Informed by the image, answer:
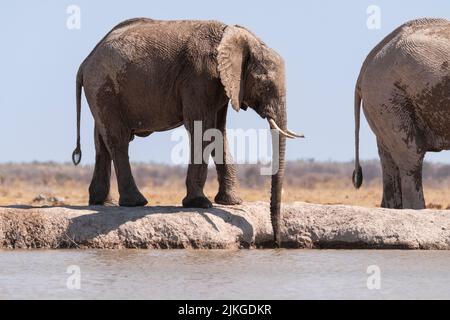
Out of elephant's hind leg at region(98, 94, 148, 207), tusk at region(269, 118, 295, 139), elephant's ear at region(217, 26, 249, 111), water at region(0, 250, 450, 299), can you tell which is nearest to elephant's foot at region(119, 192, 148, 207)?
elephant's hind leg at region(98, 94, 148, 207)

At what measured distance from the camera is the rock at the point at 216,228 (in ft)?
61.9

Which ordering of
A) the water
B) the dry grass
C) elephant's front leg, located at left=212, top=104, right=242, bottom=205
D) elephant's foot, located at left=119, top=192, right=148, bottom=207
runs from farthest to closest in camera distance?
the dry grass, elephant's front leg, located at left=212, top=104, right=242, bottom=205, elephant's foot, located at left=119, top=192, right=148, bottom=207, the water

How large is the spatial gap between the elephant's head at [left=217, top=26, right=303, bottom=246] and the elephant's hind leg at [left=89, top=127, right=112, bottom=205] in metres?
2.21

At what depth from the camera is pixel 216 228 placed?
1895 cm

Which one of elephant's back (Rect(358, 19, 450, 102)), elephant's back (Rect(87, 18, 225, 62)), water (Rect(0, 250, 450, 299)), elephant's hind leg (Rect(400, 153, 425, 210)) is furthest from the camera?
elephant's hind leg (Rect(400, 153, 425, 210))

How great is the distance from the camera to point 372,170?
261ft

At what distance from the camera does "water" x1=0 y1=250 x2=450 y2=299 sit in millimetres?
15445

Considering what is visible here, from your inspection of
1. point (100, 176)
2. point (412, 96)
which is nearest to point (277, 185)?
point (412, 96)

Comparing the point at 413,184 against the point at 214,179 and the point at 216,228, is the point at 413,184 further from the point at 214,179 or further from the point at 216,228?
the point at 214,179

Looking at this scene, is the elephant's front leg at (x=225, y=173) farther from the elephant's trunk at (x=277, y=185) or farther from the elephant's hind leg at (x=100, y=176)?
the elephant's hind leg at (x=100, y=176)

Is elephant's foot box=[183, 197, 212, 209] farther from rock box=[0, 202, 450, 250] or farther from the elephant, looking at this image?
rock box=[0, 202, 450, 250]

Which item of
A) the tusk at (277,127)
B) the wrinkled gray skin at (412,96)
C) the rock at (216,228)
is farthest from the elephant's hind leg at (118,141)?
the wrinkled gray skin at (412,96)

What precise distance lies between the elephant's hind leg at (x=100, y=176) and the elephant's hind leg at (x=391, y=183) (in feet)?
12.8

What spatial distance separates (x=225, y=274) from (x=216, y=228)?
223cm
